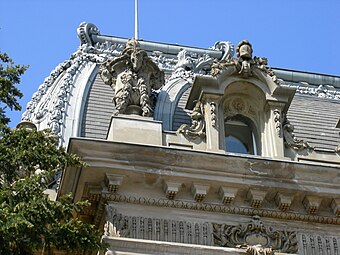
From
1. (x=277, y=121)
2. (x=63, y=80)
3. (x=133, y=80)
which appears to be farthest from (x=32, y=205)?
(x=63, y=80)

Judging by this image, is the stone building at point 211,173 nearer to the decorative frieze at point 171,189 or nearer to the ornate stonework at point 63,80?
the decorative frieze at point 171,189

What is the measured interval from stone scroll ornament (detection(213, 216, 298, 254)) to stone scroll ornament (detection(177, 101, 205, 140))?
2.02 metres

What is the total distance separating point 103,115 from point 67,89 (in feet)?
6.57

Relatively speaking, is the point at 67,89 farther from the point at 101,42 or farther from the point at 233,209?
the point at 233,209

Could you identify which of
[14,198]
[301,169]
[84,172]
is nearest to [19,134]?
[14,198]

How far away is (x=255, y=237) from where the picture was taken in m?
16.6

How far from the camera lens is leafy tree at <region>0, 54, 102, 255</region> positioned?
12.7 meters

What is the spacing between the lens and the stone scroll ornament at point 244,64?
1864 centimetres

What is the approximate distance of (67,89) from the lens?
22.6 m

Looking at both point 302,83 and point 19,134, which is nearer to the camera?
point 19,134

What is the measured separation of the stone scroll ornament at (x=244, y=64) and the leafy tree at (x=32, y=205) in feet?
17.3

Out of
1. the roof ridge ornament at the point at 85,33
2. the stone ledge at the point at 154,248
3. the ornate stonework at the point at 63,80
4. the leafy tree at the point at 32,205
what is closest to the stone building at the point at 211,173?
the stone ledge at the point at 154,248

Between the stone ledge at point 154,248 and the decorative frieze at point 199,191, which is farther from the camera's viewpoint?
the decorative frieze at point 199,191

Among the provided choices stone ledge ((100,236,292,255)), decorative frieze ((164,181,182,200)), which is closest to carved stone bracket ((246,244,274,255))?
stone ledge ((100,236,292,255))
